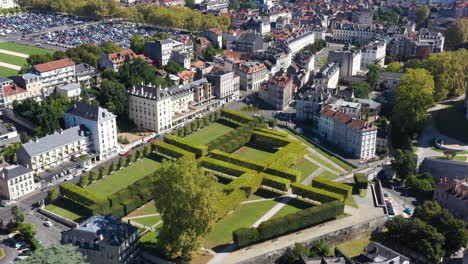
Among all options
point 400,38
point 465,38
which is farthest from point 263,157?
point 465,38

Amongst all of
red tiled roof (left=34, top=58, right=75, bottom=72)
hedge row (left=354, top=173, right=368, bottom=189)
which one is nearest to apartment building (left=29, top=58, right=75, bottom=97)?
red tiled roof (left=34, top=58, right=75, bottom=72)

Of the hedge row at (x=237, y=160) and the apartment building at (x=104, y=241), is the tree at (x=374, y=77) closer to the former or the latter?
the hedge row at (x=237, y=160)

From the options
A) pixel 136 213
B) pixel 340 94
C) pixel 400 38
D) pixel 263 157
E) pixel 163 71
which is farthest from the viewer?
pixel 400 38

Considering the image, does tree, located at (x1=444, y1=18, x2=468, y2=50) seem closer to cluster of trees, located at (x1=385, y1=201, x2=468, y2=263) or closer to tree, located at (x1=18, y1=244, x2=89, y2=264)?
cluster of trees, located at (x1=385, y1=201, x2=468, y2=263)

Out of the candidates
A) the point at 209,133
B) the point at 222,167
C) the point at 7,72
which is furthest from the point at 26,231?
the point at 7,72

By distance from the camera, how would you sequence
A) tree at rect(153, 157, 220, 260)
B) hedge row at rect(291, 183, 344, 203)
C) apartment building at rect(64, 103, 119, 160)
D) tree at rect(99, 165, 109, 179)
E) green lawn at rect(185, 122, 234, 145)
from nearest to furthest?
tree at rect(153, 157, 220, 260) < hedge row at rect(291, 183, 344, 203) < tree at rect(99, 165, 109, 179) < apartment building at rect(64, 103, 119, 160) < green lawn at rect(185, 122, 234, 145)

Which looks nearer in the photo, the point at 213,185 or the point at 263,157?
the point at 213,185

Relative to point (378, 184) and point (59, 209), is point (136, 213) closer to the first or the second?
point (59, 209)
